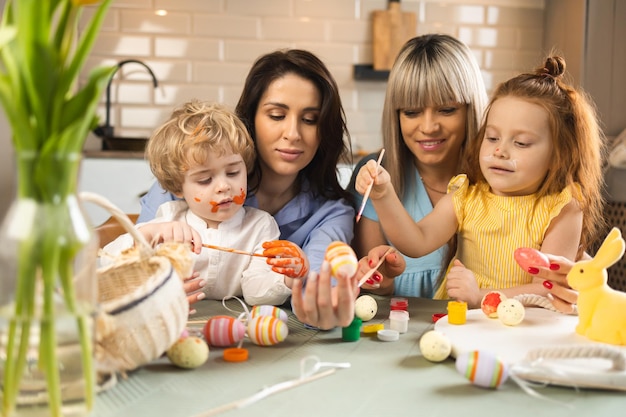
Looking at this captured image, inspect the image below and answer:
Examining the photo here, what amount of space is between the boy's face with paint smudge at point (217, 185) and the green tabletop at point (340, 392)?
52 cm

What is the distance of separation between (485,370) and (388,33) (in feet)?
9.15

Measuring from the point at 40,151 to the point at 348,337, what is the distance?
1.97 feet

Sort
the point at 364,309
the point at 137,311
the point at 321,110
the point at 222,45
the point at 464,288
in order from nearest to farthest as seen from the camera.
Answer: the point at 137,311
the point at 364,309
the point at 464,288
the point at 321,110
the point at 222,45

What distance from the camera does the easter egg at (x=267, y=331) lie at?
1.10 m

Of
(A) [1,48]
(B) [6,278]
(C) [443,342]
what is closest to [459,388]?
(C) [443,342]

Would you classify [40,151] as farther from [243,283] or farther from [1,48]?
[243,283]

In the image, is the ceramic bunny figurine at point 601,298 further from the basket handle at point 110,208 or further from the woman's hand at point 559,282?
the basket handle at point 110,208

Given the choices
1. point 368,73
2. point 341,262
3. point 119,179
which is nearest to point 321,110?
point 341,262

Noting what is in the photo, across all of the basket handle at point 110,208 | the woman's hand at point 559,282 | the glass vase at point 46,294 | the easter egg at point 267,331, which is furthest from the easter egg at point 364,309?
the glass vase at point 46,294

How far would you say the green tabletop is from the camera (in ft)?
2.77

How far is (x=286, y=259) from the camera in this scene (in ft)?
4.21

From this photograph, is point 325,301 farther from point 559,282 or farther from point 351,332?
point 559,282

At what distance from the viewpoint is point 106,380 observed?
0.91m

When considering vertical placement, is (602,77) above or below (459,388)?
above
